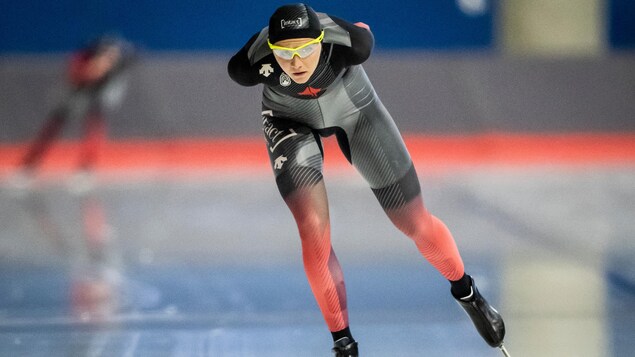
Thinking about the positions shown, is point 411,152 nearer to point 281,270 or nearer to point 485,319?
point 281,270

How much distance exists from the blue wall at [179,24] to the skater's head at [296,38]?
6.20 m

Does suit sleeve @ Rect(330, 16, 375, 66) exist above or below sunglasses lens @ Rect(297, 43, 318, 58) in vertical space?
below

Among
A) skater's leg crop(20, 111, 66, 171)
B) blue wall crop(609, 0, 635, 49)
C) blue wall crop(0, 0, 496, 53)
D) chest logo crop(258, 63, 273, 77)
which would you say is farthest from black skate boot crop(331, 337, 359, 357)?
blue wall crop(609, 0, 635, 49)

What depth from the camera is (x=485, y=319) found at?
3.80m

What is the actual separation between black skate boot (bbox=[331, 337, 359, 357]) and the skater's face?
0.99 m

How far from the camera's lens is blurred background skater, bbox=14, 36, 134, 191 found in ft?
29.8

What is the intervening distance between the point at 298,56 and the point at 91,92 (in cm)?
630

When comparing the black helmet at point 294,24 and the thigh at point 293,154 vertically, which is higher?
the black helmet at point 294,24

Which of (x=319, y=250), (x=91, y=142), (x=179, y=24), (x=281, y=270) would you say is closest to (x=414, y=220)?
(x=319, y=250)

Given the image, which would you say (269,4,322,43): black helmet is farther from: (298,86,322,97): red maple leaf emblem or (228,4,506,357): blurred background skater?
(298,86,322,97): red maple leaf emblem

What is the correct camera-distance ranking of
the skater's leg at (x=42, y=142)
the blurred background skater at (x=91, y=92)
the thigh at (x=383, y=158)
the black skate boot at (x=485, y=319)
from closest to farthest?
the thigh at (x=383, y=158) < the black skate boot at (x=485, y=319) < the blurred background skater at (x=91, y=92) < the skater's leg at (x=42, y=142)

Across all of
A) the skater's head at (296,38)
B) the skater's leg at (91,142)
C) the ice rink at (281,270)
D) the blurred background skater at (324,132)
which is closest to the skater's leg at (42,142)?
the skater's leg at (91,142)

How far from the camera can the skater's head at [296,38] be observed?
326 cm

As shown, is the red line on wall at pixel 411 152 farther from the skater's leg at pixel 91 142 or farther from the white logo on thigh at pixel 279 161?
the white logo on thigh at pixel 279 161
